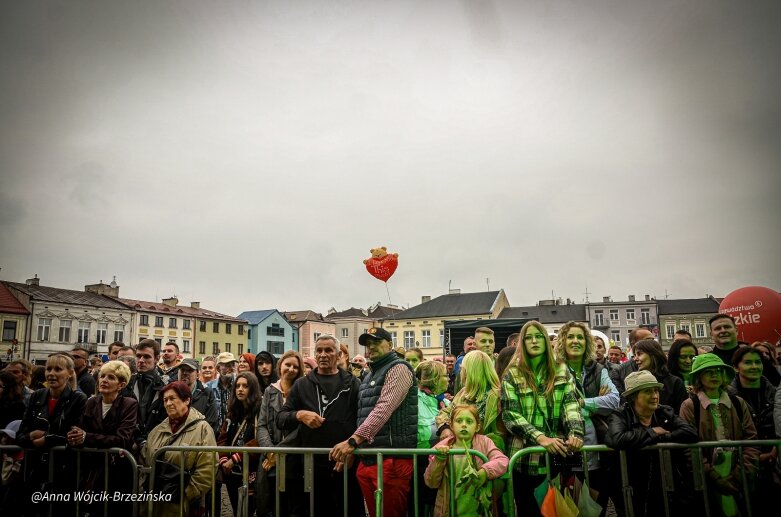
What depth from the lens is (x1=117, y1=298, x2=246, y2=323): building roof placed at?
5278cm

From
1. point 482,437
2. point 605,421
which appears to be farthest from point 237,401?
point 605,421

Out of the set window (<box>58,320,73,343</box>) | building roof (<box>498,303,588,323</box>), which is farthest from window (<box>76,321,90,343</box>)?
building roof (<box>498,303,588,323</box>)

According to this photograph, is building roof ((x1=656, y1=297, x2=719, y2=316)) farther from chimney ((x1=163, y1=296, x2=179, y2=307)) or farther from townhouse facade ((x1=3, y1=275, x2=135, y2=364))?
townhouse facade ((x1=3, y1=275, x2=135, y2=364))

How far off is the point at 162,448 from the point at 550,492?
10.5 ft

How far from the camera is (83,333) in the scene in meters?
47.6

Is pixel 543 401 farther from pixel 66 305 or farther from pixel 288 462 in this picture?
pixel 66 305

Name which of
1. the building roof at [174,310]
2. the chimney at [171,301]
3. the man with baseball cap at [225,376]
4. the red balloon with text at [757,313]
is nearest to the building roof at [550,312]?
the building roof at [174,310]

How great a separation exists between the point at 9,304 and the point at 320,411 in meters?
48.8

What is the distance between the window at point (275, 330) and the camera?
65.2m

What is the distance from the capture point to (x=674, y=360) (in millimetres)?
5863

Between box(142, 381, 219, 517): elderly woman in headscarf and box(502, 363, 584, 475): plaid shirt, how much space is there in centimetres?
256

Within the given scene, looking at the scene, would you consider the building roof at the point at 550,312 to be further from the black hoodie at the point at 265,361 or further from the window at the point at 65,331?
the black hoodie at the point at 265,361

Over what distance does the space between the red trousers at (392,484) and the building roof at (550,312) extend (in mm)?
59214

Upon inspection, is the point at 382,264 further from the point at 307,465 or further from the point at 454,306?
the point at 454,306
